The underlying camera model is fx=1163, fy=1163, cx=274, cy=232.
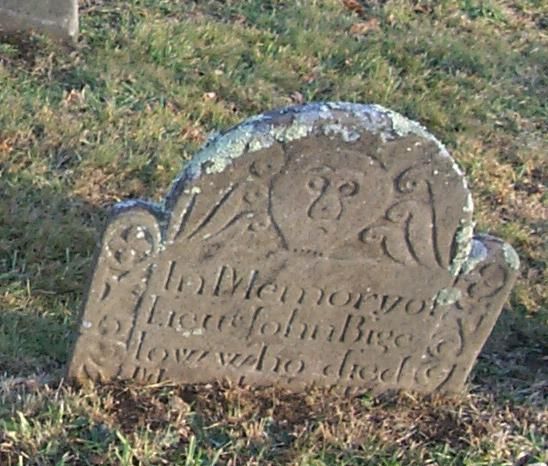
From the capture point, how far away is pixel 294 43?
7086mm

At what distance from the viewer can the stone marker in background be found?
6.39m

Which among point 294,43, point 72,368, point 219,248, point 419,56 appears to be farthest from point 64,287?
point 419,56

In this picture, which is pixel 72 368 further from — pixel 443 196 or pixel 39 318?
pixel 443 196

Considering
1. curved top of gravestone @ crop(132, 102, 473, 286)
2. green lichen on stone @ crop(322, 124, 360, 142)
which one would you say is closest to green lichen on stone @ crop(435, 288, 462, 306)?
curved top of gravestone @ crop(132, 102, 473, 286)

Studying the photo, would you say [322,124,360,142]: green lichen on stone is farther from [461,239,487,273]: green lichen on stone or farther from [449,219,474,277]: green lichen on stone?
[461,239,487,273]: green lichen on stone

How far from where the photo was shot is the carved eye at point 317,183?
3.68 metres

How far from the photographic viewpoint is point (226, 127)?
20.0 feet

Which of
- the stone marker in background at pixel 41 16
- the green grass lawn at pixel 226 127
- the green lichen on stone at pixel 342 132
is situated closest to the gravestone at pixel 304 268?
the green lichen on stone at pixel 342 132

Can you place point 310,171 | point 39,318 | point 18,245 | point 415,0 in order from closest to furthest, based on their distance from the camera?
point 310,171 → point 39,318 → point 18,245 → point 415,0

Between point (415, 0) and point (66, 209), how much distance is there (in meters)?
3.75

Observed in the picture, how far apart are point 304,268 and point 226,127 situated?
2.34 metres

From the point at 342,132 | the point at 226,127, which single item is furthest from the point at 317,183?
the point at 226,127

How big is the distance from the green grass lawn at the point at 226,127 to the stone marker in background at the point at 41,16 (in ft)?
0.34

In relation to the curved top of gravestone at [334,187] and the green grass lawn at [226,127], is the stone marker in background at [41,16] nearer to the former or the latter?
the green grass lawn at [226,127]
